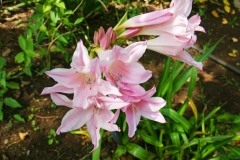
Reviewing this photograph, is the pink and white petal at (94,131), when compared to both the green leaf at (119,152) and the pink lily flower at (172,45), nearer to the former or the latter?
the pink lily flower at (172,45)

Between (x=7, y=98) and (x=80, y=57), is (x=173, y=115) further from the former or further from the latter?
(x=7, y=98)

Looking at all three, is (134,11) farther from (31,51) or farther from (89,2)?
(31,51)

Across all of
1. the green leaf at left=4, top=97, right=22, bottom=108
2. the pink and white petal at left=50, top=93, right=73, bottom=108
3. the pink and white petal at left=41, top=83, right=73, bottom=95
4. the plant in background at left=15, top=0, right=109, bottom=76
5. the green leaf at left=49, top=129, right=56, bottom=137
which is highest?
the pink and white petal at left=41, top=83, right=73, bottom=95

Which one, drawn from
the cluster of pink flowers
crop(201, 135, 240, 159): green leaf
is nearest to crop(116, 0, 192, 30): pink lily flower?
the cluster of pink flowers

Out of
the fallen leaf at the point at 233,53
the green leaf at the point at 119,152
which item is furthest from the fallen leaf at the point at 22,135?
the fallen leaf at the point at 233,53

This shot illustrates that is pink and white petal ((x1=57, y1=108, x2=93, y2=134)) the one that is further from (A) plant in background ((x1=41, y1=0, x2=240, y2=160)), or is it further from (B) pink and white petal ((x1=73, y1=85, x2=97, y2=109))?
(B) pink and white petal ((x1=73, y1=85, x2=97, y2=109))

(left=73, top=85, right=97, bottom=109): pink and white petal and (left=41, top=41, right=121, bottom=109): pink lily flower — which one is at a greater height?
(left=41, top=41, right=121, bottom=109): pink lily flower

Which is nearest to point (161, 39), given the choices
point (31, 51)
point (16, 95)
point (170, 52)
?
point (170, 52)

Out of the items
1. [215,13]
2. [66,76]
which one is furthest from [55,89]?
[215,13]
